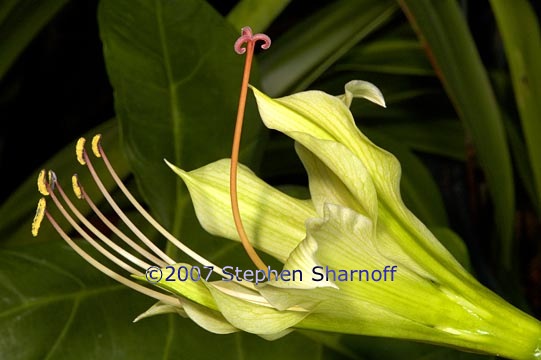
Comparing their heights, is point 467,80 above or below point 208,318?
above

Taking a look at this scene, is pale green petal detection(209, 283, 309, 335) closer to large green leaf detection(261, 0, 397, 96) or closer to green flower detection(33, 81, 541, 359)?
green flower detection(33, 81, 541, 359)

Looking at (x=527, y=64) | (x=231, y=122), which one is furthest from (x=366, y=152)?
(x=527, y=64)

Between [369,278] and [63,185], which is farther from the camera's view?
[63,185]

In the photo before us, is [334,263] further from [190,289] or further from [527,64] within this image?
[527,64]

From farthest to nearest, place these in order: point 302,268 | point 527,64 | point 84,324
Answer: point 527,64, point 84,324, point 302,268

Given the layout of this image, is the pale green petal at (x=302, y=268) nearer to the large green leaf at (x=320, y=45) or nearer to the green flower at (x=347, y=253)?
the green flower at (x=347, y=253)

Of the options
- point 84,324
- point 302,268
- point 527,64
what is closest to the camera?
point 302,268

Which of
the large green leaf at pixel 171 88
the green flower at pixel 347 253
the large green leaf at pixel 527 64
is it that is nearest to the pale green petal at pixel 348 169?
the green flower at pixel 347 253

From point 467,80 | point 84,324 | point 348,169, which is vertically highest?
point 467,80

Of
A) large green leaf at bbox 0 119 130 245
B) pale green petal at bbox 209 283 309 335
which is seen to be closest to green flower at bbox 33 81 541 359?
pale green petal at bbox 209 283 309 335
